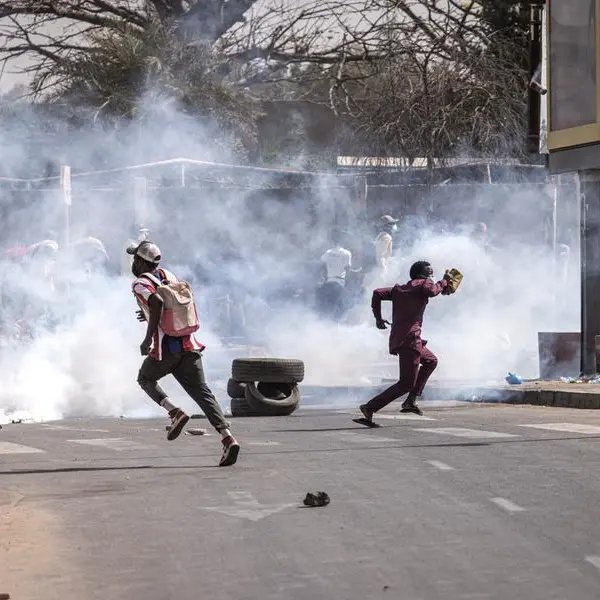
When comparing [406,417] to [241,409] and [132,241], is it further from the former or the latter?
[132,241]

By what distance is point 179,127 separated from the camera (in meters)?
36.3

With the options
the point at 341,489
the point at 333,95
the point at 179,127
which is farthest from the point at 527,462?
the point at 333,95

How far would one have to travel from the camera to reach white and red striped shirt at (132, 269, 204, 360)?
12.0 metres

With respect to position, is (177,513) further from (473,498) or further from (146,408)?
(146,408)

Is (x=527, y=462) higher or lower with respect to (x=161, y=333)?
lower

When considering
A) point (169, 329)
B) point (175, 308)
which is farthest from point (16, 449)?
point (175, 308)

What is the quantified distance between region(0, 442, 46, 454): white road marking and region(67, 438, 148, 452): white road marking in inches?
23.1

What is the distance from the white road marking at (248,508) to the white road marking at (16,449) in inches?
159

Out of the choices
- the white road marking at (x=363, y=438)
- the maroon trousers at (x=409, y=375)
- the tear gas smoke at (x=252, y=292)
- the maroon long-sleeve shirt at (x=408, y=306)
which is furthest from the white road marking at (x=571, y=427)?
the tear gas smoke at (x=252, y=292)

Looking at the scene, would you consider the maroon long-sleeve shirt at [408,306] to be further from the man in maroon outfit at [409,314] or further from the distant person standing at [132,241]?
the distant person standing at [132,241]

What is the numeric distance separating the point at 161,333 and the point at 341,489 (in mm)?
2686

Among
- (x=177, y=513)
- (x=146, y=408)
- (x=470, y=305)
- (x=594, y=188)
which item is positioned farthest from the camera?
(x=470, y=305)

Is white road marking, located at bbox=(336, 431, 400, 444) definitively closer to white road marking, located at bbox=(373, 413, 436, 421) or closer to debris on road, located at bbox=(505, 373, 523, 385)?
white road marking, located at bbox=(373, 413, 436, 421)

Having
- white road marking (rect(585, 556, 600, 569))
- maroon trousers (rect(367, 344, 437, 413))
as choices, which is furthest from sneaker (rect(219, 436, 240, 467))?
white road marking (rect(585, 556, 600, 569))
